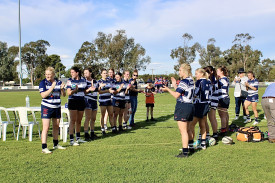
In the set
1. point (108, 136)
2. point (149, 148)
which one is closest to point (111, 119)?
point (108, 136)

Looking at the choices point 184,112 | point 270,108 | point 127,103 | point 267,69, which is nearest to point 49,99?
point 184,112

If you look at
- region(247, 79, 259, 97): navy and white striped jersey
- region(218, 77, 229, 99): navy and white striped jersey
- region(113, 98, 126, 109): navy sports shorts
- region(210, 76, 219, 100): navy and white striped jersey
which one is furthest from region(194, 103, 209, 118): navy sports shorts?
region(247, 79, 259, 97): navy and white striped jersey

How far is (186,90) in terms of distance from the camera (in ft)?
16.7

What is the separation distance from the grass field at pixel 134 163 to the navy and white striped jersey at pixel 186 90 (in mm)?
1226

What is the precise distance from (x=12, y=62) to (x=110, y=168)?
287 feet

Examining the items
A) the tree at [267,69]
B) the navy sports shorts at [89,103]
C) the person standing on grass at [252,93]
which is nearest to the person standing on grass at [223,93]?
the person standing on grass at [252,93]

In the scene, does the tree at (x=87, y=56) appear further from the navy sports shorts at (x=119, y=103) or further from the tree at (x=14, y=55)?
the navy sports shorts at (x=119, y=103)

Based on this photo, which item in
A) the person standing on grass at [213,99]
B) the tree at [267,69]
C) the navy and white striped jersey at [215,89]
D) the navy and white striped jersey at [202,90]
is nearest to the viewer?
the navy and white striped jersey at [202,90]

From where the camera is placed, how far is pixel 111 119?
8078 mm

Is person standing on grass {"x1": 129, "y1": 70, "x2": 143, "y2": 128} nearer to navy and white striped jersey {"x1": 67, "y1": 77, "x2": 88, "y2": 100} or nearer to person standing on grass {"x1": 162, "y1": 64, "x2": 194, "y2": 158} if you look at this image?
navy and white striped jersey {"x1": 67, "y1": 77, "x2": 88, "y2": 100}

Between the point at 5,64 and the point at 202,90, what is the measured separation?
8587 cm

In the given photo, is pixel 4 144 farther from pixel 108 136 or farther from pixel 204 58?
pixel 204 58

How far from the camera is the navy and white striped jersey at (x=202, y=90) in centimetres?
589

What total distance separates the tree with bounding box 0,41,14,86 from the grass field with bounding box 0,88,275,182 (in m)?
82.6
